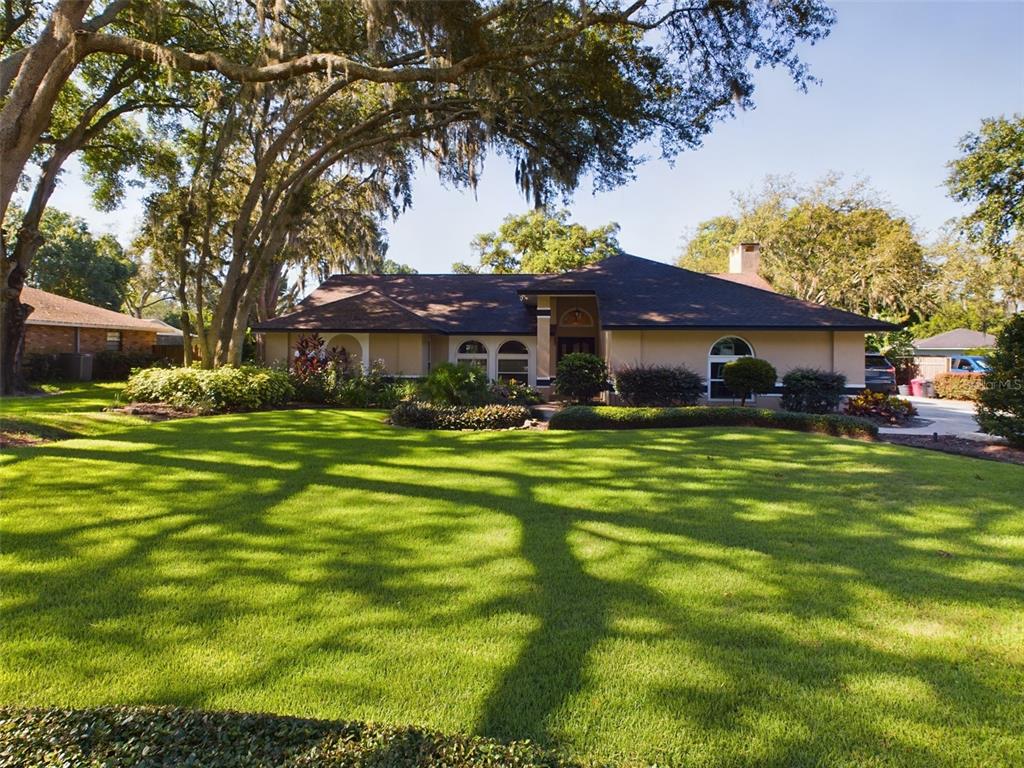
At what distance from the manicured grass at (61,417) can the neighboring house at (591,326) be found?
5.63 meters

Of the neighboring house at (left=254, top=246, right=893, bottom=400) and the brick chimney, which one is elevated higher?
the brick chimney

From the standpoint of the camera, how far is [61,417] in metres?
11.9

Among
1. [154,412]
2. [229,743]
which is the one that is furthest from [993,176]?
[154,412]

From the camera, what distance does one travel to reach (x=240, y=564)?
4.42 metres

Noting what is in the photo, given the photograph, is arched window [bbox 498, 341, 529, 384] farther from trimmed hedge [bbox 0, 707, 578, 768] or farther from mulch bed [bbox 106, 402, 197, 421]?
trimmed hedge [bbox 0, 707, 578, 768]

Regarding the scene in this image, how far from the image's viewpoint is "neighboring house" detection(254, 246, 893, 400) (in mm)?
16391

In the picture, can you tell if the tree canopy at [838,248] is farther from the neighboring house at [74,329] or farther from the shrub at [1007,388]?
the neighboring house at [74,329]

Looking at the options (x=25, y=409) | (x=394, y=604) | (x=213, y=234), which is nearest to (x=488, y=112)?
(x=394, y=604)

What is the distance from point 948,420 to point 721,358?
6646 millimetres

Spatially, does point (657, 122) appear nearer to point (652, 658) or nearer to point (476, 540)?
point (476, 540)

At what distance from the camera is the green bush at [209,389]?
47.6ft

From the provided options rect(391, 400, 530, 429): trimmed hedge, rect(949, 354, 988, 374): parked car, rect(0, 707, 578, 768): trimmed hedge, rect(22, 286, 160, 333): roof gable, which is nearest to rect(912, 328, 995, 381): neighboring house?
rect(949, 354, 988, 374): parked car

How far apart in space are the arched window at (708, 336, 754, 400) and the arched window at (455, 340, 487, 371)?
7840 mm

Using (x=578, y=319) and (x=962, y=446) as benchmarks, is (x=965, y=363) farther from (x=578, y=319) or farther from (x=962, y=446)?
(x=962, y=446)
